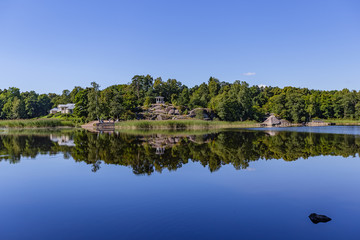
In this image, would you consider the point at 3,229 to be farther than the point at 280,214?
No

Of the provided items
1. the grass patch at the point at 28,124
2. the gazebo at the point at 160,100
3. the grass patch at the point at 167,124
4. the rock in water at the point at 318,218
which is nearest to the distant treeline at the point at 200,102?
the gazebo at the point at 160,100

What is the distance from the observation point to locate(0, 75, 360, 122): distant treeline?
255ft

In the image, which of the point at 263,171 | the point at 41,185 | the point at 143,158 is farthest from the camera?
the point at 143,158

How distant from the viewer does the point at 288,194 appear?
11.1 meters

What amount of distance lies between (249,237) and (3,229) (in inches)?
285

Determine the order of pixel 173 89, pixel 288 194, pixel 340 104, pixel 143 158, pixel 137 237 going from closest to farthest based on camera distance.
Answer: pixel 137 237
pixel 288 194
pixel 143 158
pixel 340 104
pixel 173 89

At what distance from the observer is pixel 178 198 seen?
10.4 m

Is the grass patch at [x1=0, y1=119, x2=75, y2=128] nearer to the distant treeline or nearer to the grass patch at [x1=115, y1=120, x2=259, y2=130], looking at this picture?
the distant treeline

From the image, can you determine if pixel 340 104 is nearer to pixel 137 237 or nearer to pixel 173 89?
pixel 173 89

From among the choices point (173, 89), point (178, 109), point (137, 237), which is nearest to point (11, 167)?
point (137, 237)

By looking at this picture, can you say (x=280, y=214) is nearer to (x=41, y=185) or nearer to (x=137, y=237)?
(x=137, y=237)

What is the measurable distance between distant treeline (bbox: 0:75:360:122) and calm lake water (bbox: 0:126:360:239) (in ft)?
198

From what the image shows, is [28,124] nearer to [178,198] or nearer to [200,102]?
[200,102]

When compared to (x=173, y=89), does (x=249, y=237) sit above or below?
below
